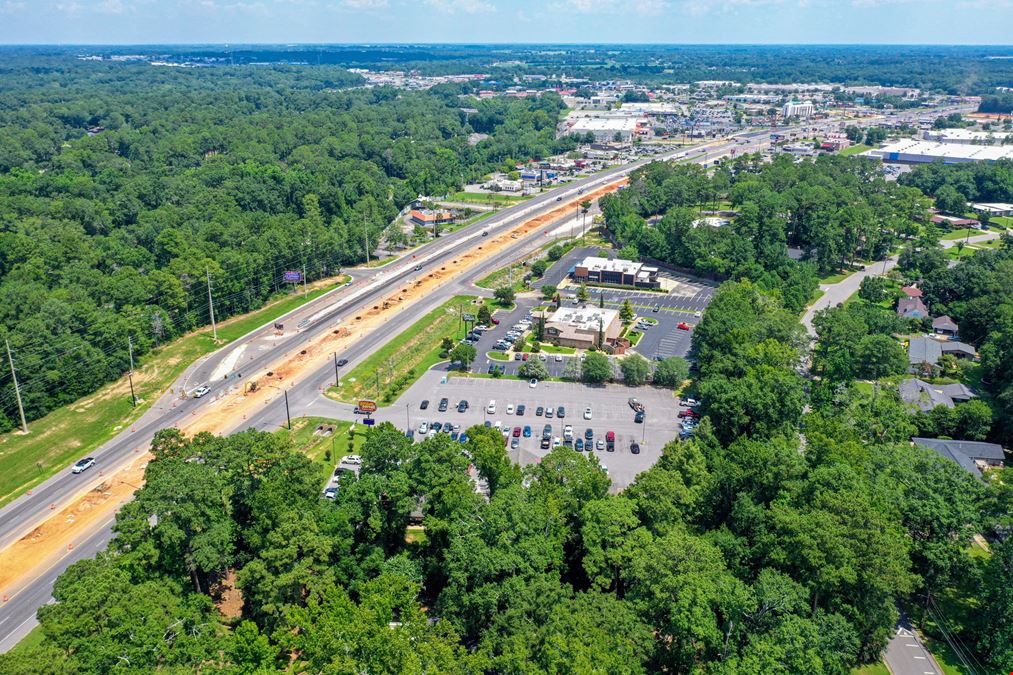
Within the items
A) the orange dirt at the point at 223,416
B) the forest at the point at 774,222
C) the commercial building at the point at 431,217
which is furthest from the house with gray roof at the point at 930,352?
the commercial building at the point at 431,217

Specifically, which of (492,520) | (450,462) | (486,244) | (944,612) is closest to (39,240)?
(486,244)

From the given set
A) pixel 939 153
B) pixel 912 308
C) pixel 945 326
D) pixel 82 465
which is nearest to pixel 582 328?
pixel 912 308

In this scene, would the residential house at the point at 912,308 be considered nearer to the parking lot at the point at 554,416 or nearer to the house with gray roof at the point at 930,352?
the house with gray roof at the point at 930,352

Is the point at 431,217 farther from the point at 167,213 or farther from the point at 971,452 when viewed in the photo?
the point at 971,452

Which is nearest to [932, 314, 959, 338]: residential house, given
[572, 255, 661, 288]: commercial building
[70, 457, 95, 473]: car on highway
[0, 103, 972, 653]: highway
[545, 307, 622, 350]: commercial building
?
[572, 255, 661, 288]: commercial building

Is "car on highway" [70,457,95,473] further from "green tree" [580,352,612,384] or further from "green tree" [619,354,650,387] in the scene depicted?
"green tree" [619,354,650,387]
